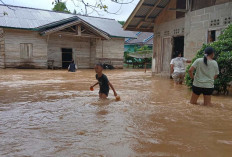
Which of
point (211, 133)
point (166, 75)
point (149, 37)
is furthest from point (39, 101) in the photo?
point (149, 37)

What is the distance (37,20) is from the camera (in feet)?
64.3

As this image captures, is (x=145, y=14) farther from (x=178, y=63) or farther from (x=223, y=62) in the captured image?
(x=223, y=62)

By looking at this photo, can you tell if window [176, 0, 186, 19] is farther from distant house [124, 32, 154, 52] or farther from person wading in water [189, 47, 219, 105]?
distant house [124, 32, 154, 52]

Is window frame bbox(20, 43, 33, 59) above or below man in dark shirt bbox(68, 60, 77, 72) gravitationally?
above

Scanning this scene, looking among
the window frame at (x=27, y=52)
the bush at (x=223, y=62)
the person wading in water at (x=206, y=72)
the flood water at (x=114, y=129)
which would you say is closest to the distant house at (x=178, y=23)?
the bush at (x=223, y=62)

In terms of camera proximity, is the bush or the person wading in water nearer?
the person wading in water

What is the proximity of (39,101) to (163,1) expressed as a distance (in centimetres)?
881

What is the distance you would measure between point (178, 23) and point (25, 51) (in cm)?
1293

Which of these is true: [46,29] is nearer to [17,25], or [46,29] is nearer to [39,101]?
[17,25]

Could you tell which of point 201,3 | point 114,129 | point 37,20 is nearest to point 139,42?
point 37,20

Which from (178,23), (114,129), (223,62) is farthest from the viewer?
(178,23)

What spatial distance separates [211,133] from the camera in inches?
130

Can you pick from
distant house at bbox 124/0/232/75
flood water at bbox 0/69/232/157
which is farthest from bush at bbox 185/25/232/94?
distant house at bbox 124/0/232/75

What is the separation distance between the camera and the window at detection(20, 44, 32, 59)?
60.0ft
